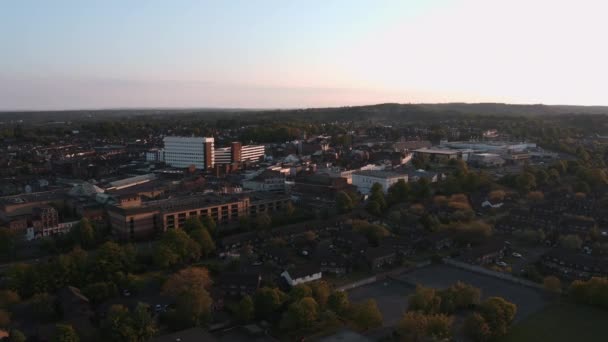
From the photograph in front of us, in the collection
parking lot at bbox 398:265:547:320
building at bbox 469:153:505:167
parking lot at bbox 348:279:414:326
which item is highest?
building at bbox 469:153:505:167

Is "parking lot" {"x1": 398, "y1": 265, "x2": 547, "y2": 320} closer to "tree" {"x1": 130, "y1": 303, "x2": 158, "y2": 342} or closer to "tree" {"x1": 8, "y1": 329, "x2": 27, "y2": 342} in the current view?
"tree" {"x1": 130, "y1": 303, "x2": 158, "y2": 342}

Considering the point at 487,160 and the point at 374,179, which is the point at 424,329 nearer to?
the point at 374,179

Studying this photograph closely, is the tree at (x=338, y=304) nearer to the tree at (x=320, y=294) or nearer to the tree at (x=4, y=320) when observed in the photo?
the tree at (x=320, y=294)

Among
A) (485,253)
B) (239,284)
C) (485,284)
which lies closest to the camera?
(239,284)

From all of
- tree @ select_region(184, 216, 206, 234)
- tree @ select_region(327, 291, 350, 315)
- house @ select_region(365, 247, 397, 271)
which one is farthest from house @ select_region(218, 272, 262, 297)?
tree @ select_region(184, 216, 206, 234)

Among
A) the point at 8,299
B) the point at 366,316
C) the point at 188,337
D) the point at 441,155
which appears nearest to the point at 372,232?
the point at 366,316

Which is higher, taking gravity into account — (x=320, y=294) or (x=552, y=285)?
(x=320, y=294)
